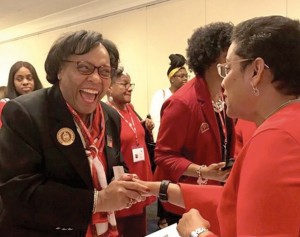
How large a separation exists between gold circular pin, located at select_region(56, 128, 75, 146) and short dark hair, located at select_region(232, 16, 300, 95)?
2.58ft

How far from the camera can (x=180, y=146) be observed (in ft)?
6.97

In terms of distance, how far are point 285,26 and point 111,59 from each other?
0.95m

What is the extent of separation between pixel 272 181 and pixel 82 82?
98 cm

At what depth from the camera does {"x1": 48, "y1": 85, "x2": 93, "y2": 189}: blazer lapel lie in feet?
4.96

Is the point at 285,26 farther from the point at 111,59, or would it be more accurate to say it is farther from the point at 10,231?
the point at 10,231

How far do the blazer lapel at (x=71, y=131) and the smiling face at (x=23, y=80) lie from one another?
2239mm

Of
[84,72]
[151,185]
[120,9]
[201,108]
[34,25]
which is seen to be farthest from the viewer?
[34,25]

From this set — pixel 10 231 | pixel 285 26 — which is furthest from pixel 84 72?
pixel 285 26

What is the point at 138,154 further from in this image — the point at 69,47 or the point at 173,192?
the point at 69,47

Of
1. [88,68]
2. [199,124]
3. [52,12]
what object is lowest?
[199,124]

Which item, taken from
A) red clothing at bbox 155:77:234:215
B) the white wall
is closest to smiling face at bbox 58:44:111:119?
red clothing at bbox 155:77:234:215

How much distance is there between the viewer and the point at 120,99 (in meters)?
3.33

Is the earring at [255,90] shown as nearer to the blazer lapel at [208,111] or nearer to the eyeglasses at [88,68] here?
the eyeglasses at [88,68]

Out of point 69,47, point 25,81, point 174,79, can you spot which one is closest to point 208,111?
point 69,47
